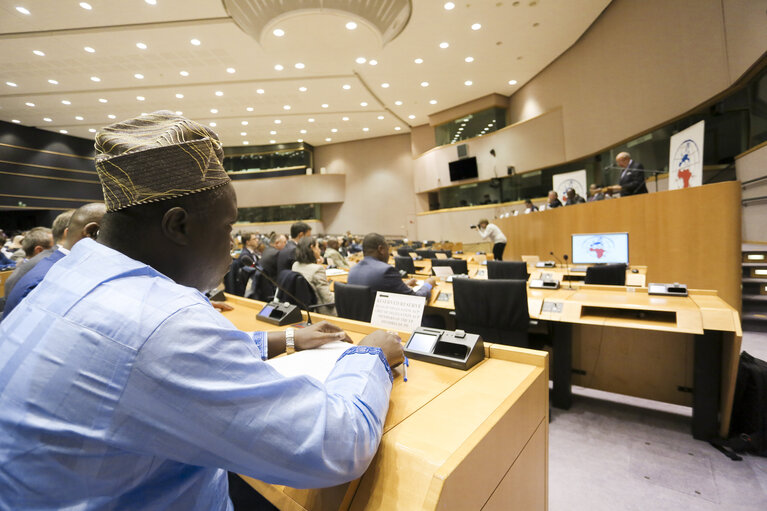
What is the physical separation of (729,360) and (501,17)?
7.64m

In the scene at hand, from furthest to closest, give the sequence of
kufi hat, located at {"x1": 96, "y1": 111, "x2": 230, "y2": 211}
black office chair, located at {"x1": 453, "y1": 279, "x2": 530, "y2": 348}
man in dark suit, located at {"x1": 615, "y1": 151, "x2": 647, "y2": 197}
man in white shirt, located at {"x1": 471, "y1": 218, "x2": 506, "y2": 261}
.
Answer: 1. man in white shirt, located at {"x1": 471, "y1": 218, "x2": 506, "y2": 261}
2. man in dark suit, located at {"x1": 615, "y1": 151, "x2": 647, "y2": 197}
3. black office chair, located at {"x1": 453, "y1": 279, "x2": 530, "y2": 348}
4. kufi hat, located at {"x1": 96, "y1": 111, "x2": 230, "y2": 211}

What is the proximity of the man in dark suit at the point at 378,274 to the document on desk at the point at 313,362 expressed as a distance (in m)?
1.50

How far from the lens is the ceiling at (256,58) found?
6.66 m

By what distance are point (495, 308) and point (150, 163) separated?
81.4 inches

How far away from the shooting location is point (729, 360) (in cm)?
182

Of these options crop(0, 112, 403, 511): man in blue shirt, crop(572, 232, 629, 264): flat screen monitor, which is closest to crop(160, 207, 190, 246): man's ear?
crop(0, 112, 403, 511): man in blue shirt

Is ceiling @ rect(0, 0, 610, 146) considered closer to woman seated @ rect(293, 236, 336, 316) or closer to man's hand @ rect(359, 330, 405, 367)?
woman seated @ rect(293, 236, 336, 316)

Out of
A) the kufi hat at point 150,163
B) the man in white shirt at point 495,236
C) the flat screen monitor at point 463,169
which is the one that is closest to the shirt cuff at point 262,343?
the kufi hat at point 150,163

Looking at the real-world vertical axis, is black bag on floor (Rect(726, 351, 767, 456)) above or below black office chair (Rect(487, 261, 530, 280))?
below

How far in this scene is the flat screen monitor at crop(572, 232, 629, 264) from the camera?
140 inches

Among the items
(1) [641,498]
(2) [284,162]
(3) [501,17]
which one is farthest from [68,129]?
(1) [641,498]

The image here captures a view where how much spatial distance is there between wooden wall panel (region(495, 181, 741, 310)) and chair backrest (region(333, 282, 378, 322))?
12.5 ft

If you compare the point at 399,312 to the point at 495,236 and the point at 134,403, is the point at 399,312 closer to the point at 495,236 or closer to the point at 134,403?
the point at 134,403

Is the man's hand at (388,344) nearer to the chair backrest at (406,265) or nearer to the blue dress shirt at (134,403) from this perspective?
the blue dress shirt at (134,403)
